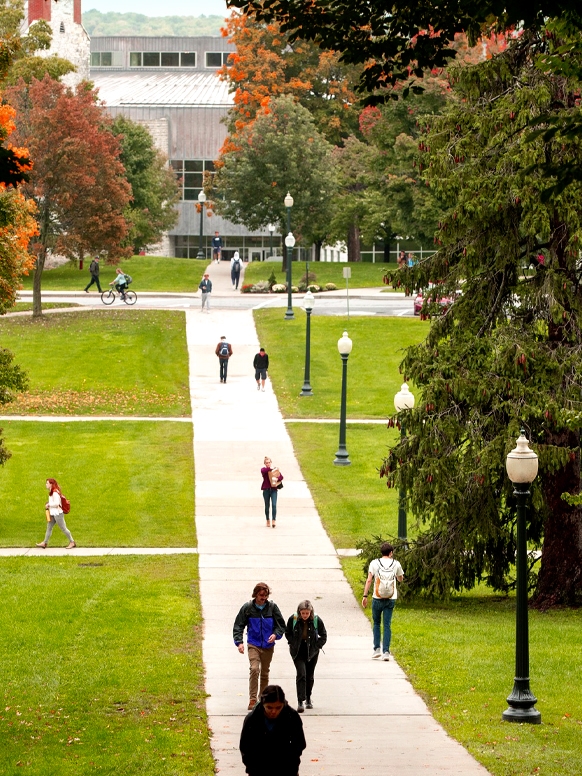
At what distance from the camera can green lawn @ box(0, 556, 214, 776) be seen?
1154 centimetres

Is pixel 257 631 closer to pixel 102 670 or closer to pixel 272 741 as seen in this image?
pixel 102 670

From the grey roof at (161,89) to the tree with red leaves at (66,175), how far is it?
33055 mm

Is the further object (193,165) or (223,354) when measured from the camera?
(193,165)

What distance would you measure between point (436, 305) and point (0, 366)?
915 cm

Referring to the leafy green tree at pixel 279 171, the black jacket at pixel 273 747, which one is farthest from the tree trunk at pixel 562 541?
the leafy green tree at pixel 279 171

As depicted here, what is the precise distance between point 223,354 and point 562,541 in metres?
22.8

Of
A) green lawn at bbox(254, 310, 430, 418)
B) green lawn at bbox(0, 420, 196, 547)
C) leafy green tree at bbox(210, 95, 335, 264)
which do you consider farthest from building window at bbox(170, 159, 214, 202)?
green lawn at bbox(0, 420, 196, 547)

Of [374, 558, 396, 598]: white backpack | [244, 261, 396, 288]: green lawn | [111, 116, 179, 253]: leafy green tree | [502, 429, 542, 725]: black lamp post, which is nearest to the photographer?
[502, 429, 542, 725]: black lamp post

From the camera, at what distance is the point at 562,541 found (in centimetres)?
1933

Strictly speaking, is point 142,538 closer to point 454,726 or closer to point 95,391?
point 454,726

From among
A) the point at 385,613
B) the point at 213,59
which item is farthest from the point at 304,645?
the point at 213,59

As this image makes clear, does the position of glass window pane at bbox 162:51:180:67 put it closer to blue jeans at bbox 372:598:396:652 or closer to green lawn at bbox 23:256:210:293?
green lawn at bbox 23:256:210:293

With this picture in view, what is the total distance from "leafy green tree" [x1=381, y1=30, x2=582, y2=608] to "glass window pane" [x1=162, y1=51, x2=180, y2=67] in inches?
4243

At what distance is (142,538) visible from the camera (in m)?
25.1
